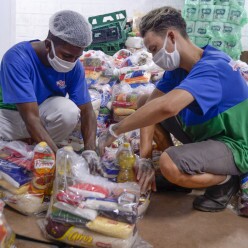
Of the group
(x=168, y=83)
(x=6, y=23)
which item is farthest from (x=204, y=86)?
(x=6, y=23)

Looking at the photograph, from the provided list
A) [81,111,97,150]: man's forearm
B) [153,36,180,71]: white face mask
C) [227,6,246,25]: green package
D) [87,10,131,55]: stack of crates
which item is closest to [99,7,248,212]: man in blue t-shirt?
[153,36,180,71]: white face mask

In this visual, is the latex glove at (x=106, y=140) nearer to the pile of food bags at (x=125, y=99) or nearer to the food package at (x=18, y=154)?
the food package at (x=18, y=154)

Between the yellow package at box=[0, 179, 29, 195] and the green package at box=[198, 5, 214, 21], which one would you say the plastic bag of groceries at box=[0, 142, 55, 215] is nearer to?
the yellow package at box=[0, 179, 29, 195]

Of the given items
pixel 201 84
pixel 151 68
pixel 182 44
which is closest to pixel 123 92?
pixel 151 68

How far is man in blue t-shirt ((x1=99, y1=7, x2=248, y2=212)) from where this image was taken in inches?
57.2

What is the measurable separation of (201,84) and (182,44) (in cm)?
28

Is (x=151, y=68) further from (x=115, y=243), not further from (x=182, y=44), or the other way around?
(x=115, y=243)

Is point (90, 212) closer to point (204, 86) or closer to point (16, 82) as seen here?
point (204, 86)

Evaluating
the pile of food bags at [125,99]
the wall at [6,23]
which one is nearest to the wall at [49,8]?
the wall at [6,23]

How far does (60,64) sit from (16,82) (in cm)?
23

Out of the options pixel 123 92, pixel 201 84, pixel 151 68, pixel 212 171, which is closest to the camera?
pixel 201 84

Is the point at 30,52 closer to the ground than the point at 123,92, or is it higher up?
higher up

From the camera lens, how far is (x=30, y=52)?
5.74 ft

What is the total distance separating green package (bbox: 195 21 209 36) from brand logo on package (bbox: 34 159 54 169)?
3.27 meters
